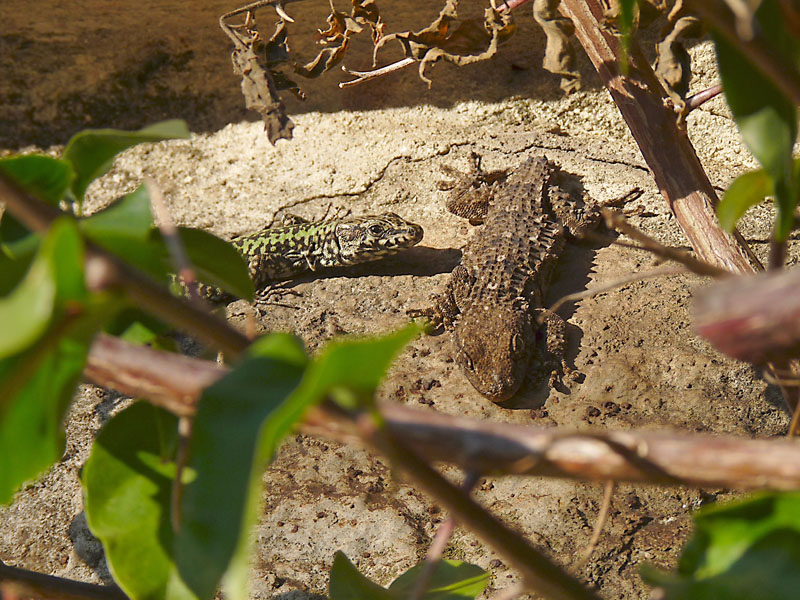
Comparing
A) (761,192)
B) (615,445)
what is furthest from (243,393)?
(761,192)

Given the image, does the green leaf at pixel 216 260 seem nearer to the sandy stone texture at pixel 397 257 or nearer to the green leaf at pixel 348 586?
the green leaf at pixel 348 586

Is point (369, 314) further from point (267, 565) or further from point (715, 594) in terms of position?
point (715, 594)

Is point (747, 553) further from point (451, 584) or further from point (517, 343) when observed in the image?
point (517, 343)

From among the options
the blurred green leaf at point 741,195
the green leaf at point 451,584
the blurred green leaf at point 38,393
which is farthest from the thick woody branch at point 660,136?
the blurred green leaf at point 38,393

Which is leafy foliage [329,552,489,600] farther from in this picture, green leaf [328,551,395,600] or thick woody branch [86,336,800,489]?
thick woody branch [86,336,800,489]

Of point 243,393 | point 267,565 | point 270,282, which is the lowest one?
point 267,565

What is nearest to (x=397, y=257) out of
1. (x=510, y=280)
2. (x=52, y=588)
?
(x=510, y=280)
